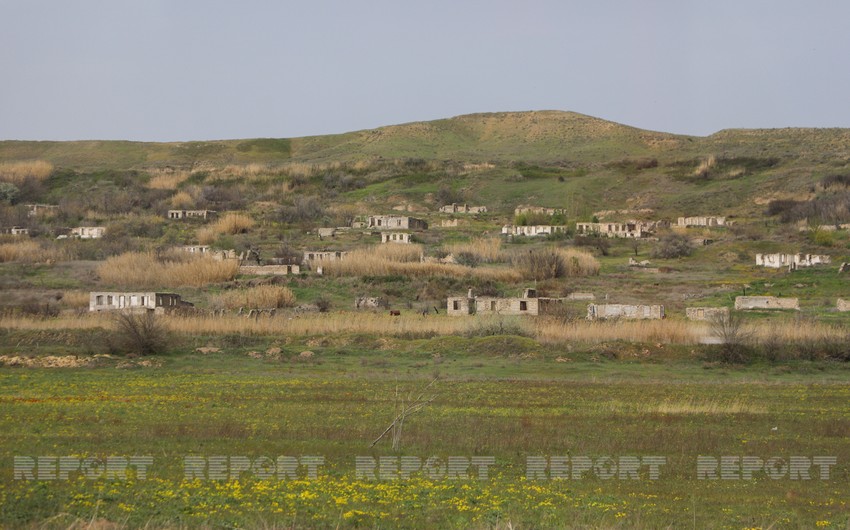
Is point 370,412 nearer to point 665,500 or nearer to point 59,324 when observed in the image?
point 665,500

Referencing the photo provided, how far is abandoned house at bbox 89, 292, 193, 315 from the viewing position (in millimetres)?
40987

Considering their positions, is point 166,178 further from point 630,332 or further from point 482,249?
point 630,332

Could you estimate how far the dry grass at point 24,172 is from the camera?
103 m

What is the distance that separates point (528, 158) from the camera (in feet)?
439

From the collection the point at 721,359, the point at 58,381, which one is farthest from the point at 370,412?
the point at 721,359

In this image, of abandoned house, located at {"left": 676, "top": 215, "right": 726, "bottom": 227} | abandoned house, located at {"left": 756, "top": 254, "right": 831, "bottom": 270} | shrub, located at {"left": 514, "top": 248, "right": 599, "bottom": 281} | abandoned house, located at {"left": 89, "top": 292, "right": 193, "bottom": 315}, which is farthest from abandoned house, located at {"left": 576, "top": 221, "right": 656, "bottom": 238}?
abandoned house, located at {"left": 89, "top": 292, "right": 193, "bottom": 315}

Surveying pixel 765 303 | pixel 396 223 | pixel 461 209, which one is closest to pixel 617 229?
pixel 396 223

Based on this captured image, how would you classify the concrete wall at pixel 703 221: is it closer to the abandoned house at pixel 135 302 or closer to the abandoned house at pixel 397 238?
the abandoned house at pixel 397 238

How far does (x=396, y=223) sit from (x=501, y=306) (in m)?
32.7

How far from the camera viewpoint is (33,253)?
59.4 m

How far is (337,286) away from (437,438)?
3325cm

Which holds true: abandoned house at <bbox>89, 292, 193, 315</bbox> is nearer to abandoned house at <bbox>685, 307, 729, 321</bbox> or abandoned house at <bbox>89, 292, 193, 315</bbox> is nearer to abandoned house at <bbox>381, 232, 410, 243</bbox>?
abandoned house at <bbox>685, 307, 729, 321</bbox>

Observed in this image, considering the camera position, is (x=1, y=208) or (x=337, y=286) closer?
(x=337, y=286)

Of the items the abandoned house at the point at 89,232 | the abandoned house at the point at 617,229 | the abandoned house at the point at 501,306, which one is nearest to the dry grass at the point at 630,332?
the abandoned house at the point at 501,306
